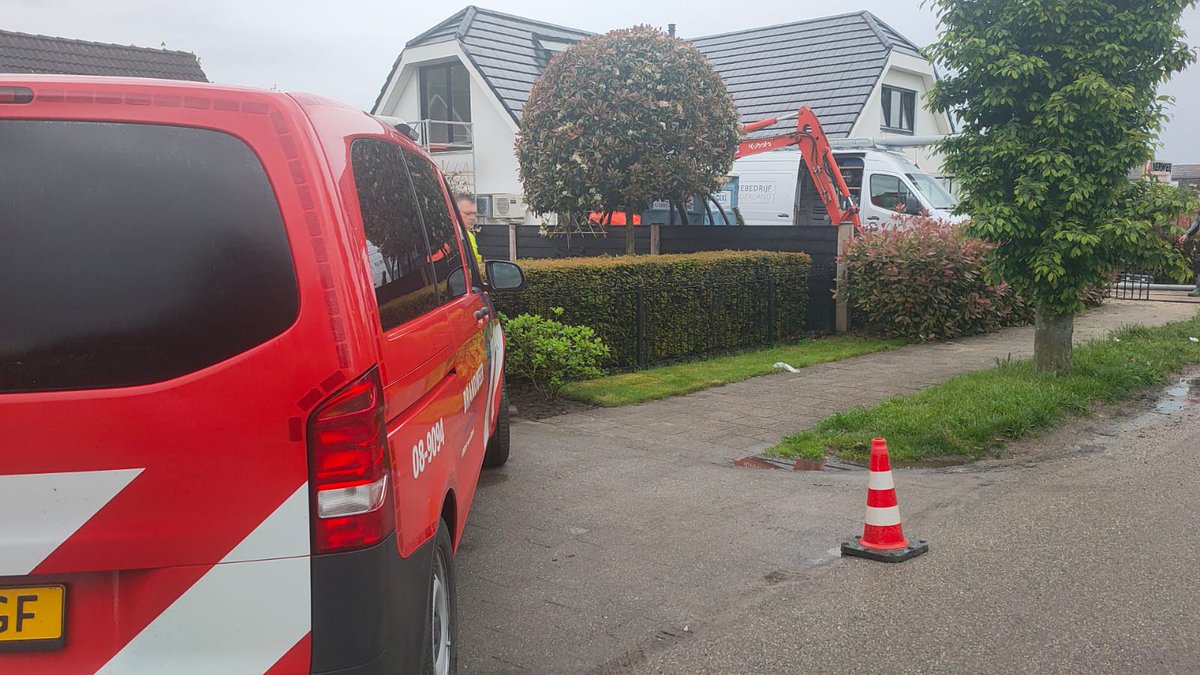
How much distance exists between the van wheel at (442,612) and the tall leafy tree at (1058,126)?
6.87m

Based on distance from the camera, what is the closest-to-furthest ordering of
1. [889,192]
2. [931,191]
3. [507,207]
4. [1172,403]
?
[1172,403] → [889,192] → [931,191] → [507,207]

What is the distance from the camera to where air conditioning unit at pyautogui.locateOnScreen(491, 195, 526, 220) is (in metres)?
26.4

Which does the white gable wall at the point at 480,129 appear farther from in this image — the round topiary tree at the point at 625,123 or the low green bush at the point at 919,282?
the low green bush at the point at 919,282

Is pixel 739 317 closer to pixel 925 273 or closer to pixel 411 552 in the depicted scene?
pixel 925 273

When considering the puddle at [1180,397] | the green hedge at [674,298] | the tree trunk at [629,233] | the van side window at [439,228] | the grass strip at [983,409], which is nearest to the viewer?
the van side window at [439,228]

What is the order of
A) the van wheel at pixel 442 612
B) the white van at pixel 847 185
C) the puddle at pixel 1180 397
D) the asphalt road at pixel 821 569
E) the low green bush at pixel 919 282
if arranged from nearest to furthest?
the van wheel at pixel 442 612, the asphalt road at pixel 821 569, the puddle at pixel 1180 397, the low green bush at pixel 919 282, the white van at pixel 847 185

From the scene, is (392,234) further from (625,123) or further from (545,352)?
(625,123)

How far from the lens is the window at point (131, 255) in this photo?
2.54 m

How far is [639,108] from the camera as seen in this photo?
12.8m

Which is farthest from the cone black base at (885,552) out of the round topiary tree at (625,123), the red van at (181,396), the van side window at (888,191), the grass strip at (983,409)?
the van side window at (888,191)

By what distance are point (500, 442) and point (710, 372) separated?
414 centimetres

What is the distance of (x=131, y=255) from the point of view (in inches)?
101

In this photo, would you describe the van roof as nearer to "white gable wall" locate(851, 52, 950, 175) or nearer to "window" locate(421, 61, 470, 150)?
"white gable wall" locate(851, 52, 950, 175)

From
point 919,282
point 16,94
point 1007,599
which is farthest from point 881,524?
point 919,282
